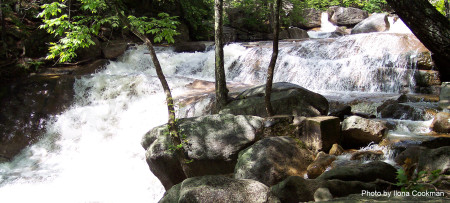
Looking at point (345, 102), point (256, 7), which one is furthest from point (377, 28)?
point (345, 102)

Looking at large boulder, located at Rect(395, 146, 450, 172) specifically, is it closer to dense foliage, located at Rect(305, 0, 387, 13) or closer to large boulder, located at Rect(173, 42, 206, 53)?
large boulder, located at Rect(173, 42, 206, 53)

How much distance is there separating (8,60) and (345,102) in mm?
11453

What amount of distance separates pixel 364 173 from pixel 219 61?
3.98 metres

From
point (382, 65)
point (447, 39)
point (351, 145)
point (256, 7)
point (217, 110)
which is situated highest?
point (256, 7)

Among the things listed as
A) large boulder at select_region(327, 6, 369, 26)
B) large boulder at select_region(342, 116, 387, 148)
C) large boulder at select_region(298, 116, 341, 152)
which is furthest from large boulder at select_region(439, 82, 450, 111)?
large boulder at select_region(327, 6, 369, 26)

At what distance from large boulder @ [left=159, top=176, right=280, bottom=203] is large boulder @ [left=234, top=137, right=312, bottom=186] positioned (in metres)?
1.18

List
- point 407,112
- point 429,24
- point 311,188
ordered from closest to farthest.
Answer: point 429,24
point 311,188
point 407,112

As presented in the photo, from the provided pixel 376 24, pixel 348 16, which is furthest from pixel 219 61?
pixel 348 16

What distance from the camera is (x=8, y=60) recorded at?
12031 millimetres

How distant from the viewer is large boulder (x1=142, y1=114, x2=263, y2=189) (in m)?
5.38

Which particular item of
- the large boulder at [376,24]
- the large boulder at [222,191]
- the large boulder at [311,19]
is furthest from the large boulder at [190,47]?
the large boulder at [222,191]

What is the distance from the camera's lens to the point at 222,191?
132 inches

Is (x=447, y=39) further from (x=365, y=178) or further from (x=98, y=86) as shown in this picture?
(x=98, y=86)

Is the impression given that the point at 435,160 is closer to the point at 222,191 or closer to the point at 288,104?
the point at 222,191
